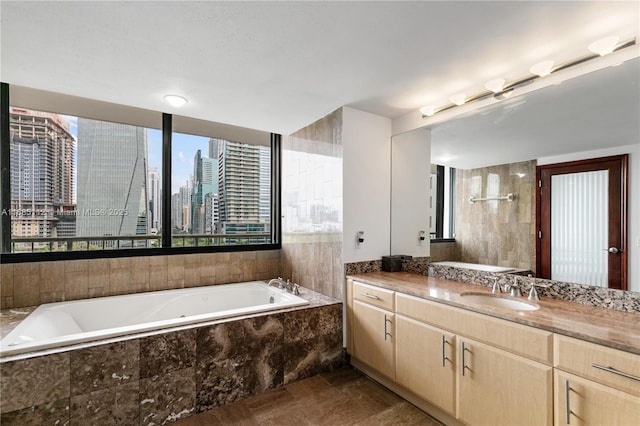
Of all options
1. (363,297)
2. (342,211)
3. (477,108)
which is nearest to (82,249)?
(342,211)

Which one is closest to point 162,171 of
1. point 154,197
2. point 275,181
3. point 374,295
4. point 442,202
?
point 154,197

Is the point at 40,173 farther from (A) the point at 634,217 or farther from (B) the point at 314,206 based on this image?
(A) the point at 634,217

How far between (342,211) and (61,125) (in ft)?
8.53

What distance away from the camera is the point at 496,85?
6.88 feet

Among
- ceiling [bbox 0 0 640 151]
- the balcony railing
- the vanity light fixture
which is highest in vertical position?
ceiling [bbox 0 0 640 151]

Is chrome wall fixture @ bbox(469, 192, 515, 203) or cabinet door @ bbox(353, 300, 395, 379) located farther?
cabinet door @ bbox(353, 300, 395, 379)

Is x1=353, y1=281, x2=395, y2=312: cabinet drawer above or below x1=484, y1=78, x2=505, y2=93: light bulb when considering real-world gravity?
below

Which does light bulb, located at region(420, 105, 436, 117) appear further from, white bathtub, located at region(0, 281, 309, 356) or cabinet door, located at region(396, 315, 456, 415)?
white bathtub, located at region(0, 281, 309, 356)

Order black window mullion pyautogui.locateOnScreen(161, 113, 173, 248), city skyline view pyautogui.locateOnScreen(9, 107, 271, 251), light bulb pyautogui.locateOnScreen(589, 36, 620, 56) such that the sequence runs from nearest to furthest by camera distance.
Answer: light bulb pyautogui.locateOnScreen(589, 36, 620, 56) < city skyline view pyautogui.locateOnScreen(9, 107, 271, 251) < black window mullion pyautogui.locateOnScreen(161, 113, 173, 248)

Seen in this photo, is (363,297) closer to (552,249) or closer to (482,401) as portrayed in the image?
(482,401)

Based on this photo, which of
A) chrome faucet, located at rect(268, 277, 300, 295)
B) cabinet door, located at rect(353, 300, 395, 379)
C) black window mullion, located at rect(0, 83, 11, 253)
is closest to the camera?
cabinet door, located at rect(353, 300, 395, 379)

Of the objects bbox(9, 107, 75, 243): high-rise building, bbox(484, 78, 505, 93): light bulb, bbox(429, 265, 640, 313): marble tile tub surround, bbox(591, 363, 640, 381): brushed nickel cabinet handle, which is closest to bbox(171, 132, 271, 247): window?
bbox(9, 107, 75, 243): high-rise building

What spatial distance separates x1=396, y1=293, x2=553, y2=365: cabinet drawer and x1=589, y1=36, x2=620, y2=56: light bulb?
1.52m

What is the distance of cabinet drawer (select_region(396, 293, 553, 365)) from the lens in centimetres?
145
